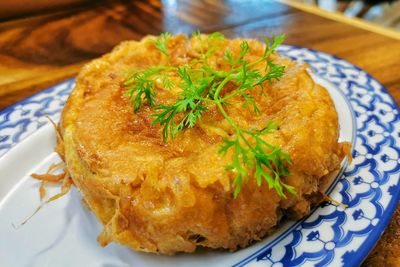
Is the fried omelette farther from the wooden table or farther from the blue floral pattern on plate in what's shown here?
the wooden table

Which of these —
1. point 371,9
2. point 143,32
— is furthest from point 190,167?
point 371,9

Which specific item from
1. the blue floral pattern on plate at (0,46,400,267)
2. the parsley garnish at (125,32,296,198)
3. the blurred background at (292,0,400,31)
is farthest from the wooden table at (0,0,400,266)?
the blurred background at (292,0,400,31)

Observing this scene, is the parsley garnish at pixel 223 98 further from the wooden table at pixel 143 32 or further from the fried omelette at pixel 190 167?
the wooden table at pixel 143 32

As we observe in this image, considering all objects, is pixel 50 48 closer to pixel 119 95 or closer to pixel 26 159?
pixel 26 159

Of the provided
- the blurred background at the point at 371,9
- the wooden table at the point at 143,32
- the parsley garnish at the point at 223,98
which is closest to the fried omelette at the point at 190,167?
the parsley garnish at the point at 223,98

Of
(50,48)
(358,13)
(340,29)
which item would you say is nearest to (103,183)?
(50,48)

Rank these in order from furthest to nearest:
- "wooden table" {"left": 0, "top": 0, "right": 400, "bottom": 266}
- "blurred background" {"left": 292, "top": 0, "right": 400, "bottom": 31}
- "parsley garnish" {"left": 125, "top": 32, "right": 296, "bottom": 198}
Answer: "blurred background" {"left": 292, "top": 0, "right": 400, "bottom": 31} → "wooden table" {"left": 0, "top": 0, "right": 400, "bottom": 266} → "parsley garnish" {"left": 125, "top": 32, "right": 296, "bottom": 198}

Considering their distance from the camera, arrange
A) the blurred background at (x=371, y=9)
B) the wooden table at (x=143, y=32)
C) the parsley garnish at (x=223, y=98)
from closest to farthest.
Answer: the parsley garnish at (x=223, y=98)
the wooden table at (x=143, y=32)
the blurred background at (x=371, y=9)
